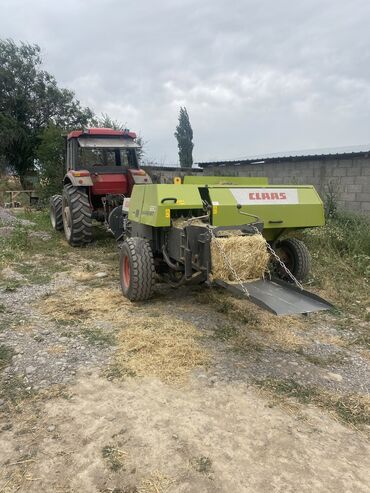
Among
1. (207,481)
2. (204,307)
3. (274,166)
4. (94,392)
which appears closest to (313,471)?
(207,481)

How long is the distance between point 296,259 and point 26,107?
868 inches

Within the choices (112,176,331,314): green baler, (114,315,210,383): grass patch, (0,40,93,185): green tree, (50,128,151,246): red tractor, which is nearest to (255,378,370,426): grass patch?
(114,315,210,383): grass patch

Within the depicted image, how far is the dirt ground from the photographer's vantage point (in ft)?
7.53

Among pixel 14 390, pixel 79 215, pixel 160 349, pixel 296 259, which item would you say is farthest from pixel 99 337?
pixel 79 215

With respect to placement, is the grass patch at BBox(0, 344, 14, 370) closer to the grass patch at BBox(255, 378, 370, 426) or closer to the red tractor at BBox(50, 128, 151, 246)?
the grass patch at BBox(255, 378, 370, 426)

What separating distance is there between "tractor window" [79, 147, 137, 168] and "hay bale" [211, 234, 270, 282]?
5285mm

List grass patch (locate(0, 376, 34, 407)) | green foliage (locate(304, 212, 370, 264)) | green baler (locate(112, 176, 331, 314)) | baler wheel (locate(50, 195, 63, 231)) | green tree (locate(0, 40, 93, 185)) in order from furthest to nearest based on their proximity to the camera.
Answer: green tree (locate(0, 40, 93, 185)), baler wheel (locate(50, 195, 63, 231)), green foliage (locate(304, 212, 370, 264)), green baler (locate(112, 176, 331, 314)), grass patch (locate(0, 376, 34, 407))

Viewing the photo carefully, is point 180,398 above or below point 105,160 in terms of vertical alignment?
below

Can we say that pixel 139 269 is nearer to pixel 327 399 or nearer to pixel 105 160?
pixel 327 399

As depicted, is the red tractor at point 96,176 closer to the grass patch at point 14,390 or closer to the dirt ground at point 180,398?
the dirt ground at point 180,398

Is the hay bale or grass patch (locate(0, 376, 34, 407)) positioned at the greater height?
the hay bale

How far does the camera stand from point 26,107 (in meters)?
23.4

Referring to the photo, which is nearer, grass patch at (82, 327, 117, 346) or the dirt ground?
the dirt ground

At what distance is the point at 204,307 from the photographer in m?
4.89
